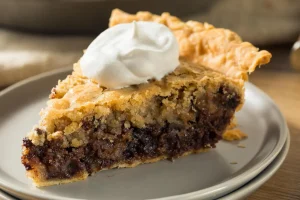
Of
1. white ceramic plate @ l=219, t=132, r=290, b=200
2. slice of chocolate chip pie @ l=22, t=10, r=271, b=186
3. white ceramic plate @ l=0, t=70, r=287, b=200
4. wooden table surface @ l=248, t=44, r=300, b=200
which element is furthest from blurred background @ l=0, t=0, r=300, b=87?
white ceramic plate @ l=219, t=132, r=290, b=200

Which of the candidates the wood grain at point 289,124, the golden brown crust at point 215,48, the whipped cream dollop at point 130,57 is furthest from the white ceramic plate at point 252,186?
the whipped cream dollop at point 130,57

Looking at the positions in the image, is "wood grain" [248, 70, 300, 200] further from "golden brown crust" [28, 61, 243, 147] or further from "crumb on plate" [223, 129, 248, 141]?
"golden brown crust" [28, 61, 243, 147]

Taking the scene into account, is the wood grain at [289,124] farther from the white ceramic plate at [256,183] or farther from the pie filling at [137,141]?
the pie filling at [137,141]

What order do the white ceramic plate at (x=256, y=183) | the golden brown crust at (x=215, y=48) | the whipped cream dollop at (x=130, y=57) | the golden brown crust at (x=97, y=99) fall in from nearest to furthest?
the white ceramic plate at (x=256, y=183), the golden brown crust at (x=97, y=99), the whipped cream dollop at (x=130, y=57), the golden brown crust at (x=215, y=48)

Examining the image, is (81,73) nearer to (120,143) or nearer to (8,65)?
(120,143)

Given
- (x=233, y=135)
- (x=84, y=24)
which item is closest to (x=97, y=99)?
(x=233, y=135)

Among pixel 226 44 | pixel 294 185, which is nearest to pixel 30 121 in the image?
pixel 226 44
